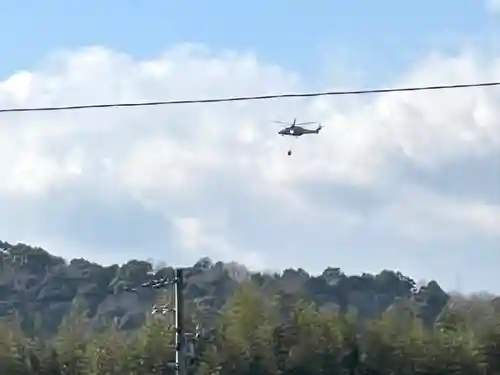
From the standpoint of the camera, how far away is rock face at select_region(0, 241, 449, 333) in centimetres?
8325

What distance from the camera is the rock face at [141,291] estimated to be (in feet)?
273

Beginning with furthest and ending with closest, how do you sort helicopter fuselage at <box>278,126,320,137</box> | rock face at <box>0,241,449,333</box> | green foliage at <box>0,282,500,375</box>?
1. rock face at <box>0,241,449,333</box>
2. green foliage at <box>0,282,500,375</box>
3. helicopter fuselage at <box>278,126,320,137</box>

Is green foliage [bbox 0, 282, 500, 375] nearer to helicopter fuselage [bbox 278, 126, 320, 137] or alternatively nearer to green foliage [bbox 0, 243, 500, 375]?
green foliage [bbox 0, 243, 500, 375]

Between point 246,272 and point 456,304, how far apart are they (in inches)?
467

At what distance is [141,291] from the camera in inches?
3794

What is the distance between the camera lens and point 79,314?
8212 centimetres

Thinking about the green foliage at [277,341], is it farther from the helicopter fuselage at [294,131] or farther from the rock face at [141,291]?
the helicopter fuselage at [294,131]

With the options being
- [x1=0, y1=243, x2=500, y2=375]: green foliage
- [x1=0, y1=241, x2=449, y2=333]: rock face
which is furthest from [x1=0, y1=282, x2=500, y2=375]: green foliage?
[x1=0, y1=241, x2=449, y2=333]: rock face

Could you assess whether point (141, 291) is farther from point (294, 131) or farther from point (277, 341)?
point (294, 131)

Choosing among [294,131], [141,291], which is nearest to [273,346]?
[141,291]

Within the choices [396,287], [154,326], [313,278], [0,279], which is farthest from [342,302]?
[0,279]

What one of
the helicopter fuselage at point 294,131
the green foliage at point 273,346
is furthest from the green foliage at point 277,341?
the helicopter fuselage at point 294,131

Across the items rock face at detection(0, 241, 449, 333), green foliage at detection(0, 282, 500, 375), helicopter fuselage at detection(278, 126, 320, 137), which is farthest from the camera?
rock face at detection(0, 241, 449, 333)

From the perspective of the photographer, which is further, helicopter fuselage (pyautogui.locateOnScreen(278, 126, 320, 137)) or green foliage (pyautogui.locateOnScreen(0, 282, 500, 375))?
green foliage (pyautogui.locateOnScreen(0, 282, 500, 375))
